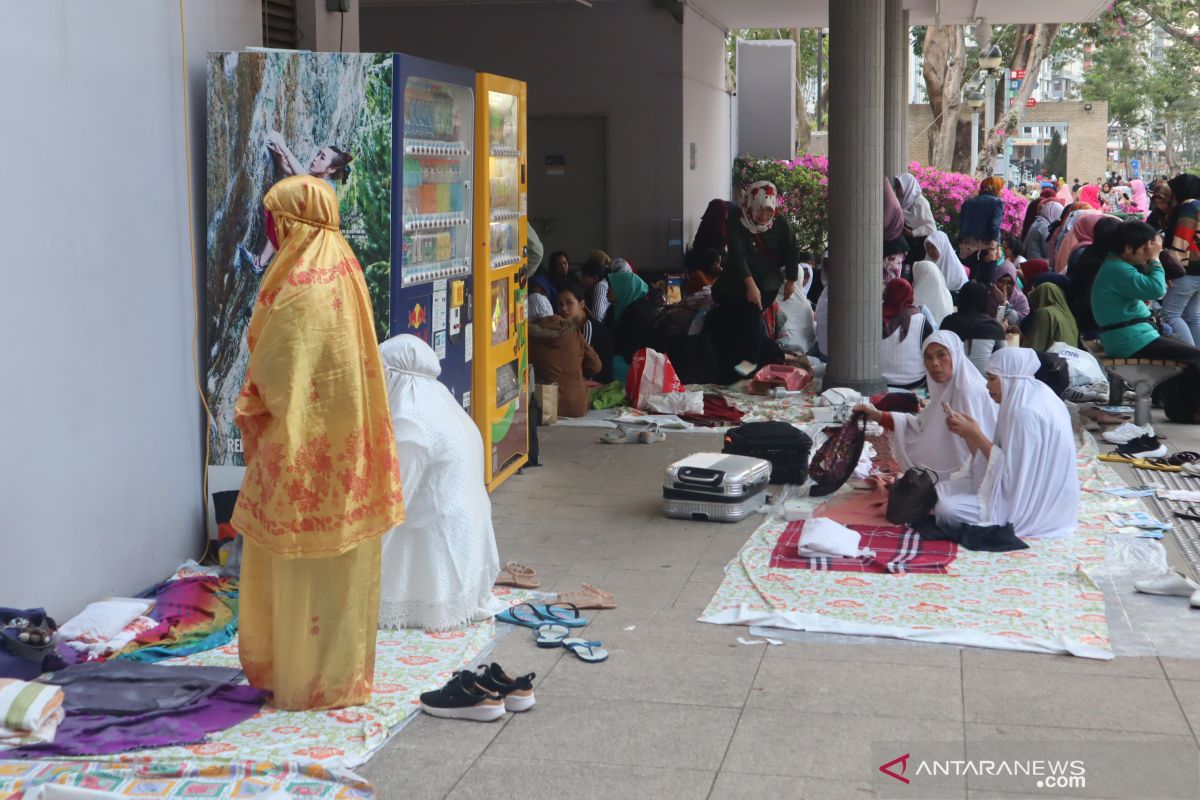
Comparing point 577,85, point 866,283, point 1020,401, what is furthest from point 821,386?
point 577,85

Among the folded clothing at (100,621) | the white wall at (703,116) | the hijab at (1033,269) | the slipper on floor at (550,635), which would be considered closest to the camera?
the folded clothing at (100,621)

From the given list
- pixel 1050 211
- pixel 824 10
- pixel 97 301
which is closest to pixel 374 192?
pixel 97 301

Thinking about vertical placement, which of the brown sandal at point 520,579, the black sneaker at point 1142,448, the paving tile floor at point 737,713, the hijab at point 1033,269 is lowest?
the paving tile floor at point 737,713

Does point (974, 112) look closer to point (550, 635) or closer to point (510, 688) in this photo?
point (550, 635)

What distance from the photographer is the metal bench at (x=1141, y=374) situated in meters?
9.30

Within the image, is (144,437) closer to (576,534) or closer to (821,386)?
(576,534)

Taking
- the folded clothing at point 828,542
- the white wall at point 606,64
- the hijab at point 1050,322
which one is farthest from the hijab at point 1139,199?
the folded clothing at point 828,542

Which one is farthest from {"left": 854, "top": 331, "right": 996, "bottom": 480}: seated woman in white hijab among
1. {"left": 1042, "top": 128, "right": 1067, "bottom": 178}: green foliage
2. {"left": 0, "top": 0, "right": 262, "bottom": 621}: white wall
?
{"left": 1042, "top": 128, "right": 1067, "bottom": 178}: green foliage

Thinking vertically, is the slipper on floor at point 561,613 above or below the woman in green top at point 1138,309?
below

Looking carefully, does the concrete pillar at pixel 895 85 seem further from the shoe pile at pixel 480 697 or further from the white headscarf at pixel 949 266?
the shoe pile at pixel 480 697

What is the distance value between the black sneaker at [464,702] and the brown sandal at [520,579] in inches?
54.0

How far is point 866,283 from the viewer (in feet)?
34.8

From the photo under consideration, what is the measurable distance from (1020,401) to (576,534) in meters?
2.29

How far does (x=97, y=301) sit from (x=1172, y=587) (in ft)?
15.1
